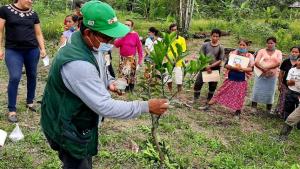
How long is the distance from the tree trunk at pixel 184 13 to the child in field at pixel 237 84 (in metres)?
7.11

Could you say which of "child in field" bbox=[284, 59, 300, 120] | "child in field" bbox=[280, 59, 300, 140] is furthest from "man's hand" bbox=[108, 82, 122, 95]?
"child in field" bbox=[284, 59, 300, 120]

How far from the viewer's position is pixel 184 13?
13781mm

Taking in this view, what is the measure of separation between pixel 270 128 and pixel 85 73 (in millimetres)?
4758

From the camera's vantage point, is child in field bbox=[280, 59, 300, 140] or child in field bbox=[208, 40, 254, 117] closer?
child in field bbox=[280, 59, 300, 140]

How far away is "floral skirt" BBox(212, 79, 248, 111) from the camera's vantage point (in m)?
6.56

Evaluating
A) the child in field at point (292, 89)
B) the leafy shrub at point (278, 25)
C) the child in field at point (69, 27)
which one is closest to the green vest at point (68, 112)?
the child in field at point (292, 89)

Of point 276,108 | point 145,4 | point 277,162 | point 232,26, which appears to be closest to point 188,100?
point 276,108

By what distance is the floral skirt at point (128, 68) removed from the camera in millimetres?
7090

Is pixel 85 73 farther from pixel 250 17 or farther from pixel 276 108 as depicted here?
pixel 250 17

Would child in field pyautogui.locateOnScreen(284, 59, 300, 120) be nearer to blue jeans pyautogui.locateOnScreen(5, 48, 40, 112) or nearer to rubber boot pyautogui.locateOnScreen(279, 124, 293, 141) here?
rubber boot pyautogui.locateOnScreen(279, 124, 293, 141)

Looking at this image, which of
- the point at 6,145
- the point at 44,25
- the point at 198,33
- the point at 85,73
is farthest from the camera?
the point at 198,33

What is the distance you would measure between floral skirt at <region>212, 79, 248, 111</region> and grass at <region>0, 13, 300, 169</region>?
0.21m

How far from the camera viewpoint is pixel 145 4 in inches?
718

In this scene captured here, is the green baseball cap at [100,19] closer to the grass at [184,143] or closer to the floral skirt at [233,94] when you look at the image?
the grass at [184,143]
